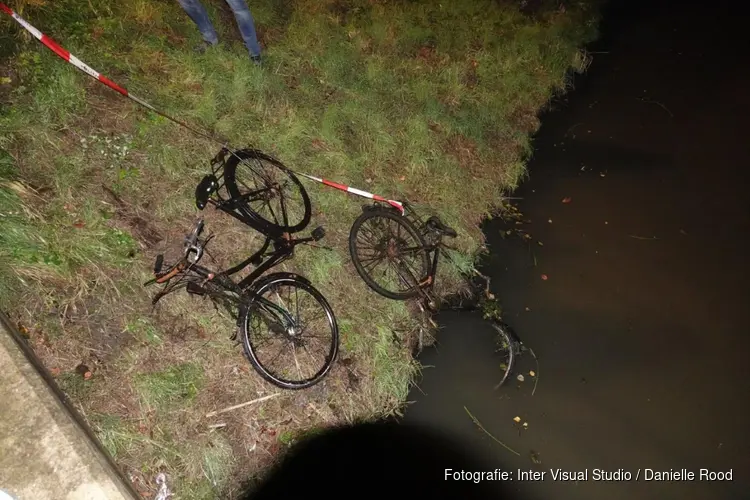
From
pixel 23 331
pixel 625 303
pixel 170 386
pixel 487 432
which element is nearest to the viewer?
pixel 23 331

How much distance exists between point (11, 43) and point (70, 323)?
3526mm

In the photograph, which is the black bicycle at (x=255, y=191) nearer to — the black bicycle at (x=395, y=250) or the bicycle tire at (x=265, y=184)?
the bicycle tire at (x=265, y=184)

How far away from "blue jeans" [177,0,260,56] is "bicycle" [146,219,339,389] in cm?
302

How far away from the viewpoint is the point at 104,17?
5695mm

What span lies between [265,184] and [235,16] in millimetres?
2298

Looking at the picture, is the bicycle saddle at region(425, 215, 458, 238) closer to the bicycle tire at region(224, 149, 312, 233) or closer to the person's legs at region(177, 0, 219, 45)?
the bicycle tire at region(224, 149, 312, 233)

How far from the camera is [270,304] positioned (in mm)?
4441

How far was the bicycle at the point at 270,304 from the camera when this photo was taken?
162 inches

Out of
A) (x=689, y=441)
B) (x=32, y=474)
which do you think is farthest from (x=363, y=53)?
(x=689, y=441)

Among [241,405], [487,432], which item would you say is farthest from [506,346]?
[241,405]

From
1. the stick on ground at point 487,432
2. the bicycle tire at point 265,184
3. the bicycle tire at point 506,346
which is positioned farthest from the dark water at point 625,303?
the bicycle tire at point 265,184

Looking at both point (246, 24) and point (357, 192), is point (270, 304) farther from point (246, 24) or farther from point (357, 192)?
point (246, 24)

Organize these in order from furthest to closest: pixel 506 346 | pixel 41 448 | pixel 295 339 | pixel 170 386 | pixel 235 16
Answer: pixel 506 346 → pixel 235 16 → pixel 295 339 → pixel 170 386 → pixel 41 448

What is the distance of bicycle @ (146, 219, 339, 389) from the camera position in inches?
162
